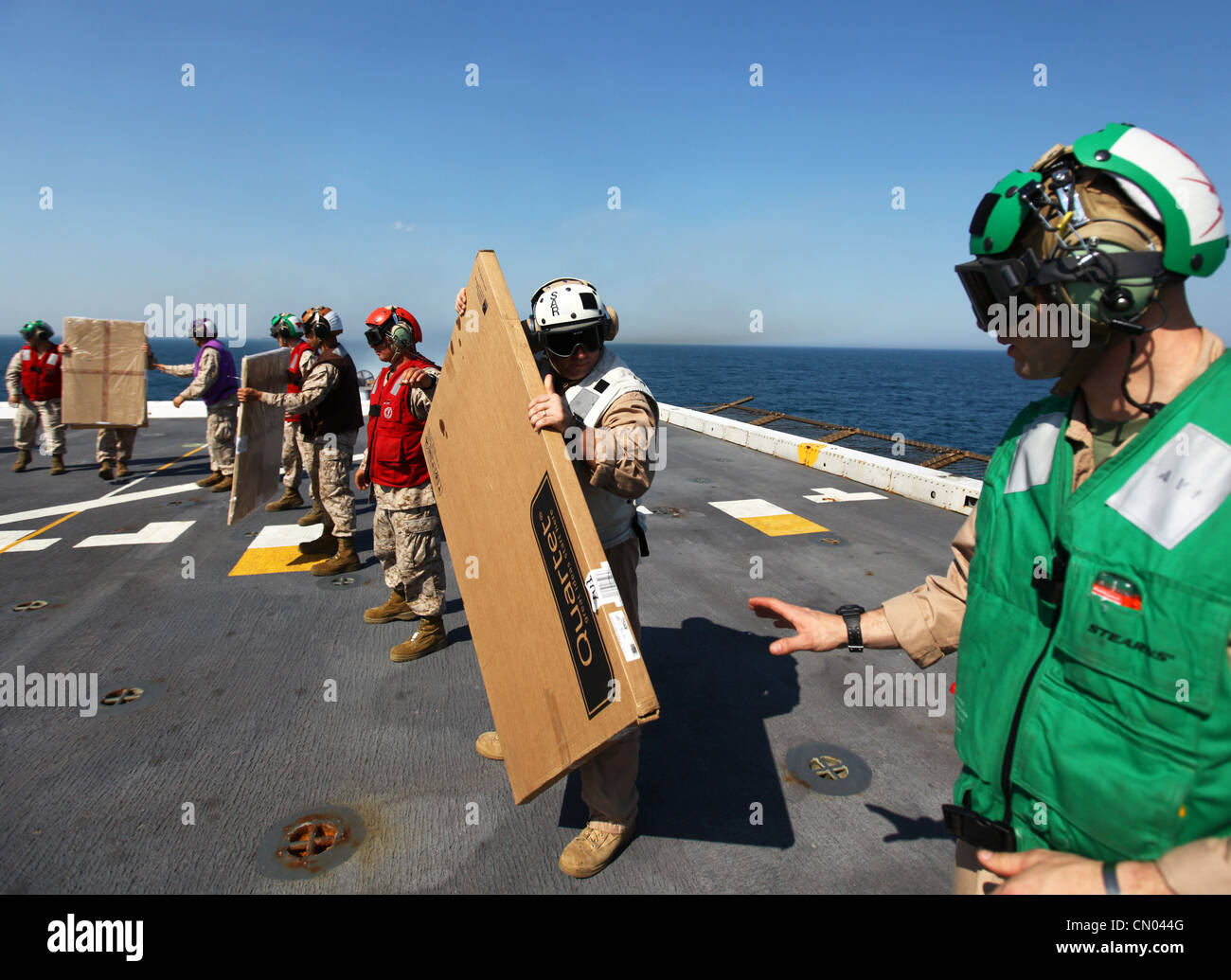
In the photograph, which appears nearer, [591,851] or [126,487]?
[591,851]

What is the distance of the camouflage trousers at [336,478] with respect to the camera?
20.9 ft

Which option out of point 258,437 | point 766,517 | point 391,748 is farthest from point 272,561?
point 766,517

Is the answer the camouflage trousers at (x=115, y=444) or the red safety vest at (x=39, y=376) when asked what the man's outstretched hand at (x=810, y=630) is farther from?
the red safety vest at (x=39, y=376)

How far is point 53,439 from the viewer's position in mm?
10289

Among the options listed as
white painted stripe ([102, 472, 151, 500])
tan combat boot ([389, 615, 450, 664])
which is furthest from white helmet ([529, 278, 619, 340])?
white painted stripe ([102, 472, 151, 500])

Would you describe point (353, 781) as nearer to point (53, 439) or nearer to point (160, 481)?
point (160, 481)

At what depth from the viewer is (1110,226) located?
4.24 ft

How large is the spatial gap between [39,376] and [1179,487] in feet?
45.1

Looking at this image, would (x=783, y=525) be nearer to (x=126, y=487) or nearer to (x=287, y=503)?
(x=287, y=503)

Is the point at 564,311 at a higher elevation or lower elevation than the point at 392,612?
higher

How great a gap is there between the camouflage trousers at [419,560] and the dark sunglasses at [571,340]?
2589 mm

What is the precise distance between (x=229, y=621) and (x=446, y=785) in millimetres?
2944

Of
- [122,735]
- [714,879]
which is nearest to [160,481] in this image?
[122,735]

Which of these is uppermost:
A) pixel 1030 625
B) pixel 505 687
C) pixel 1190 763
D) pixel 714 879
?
pixel 1030 625
